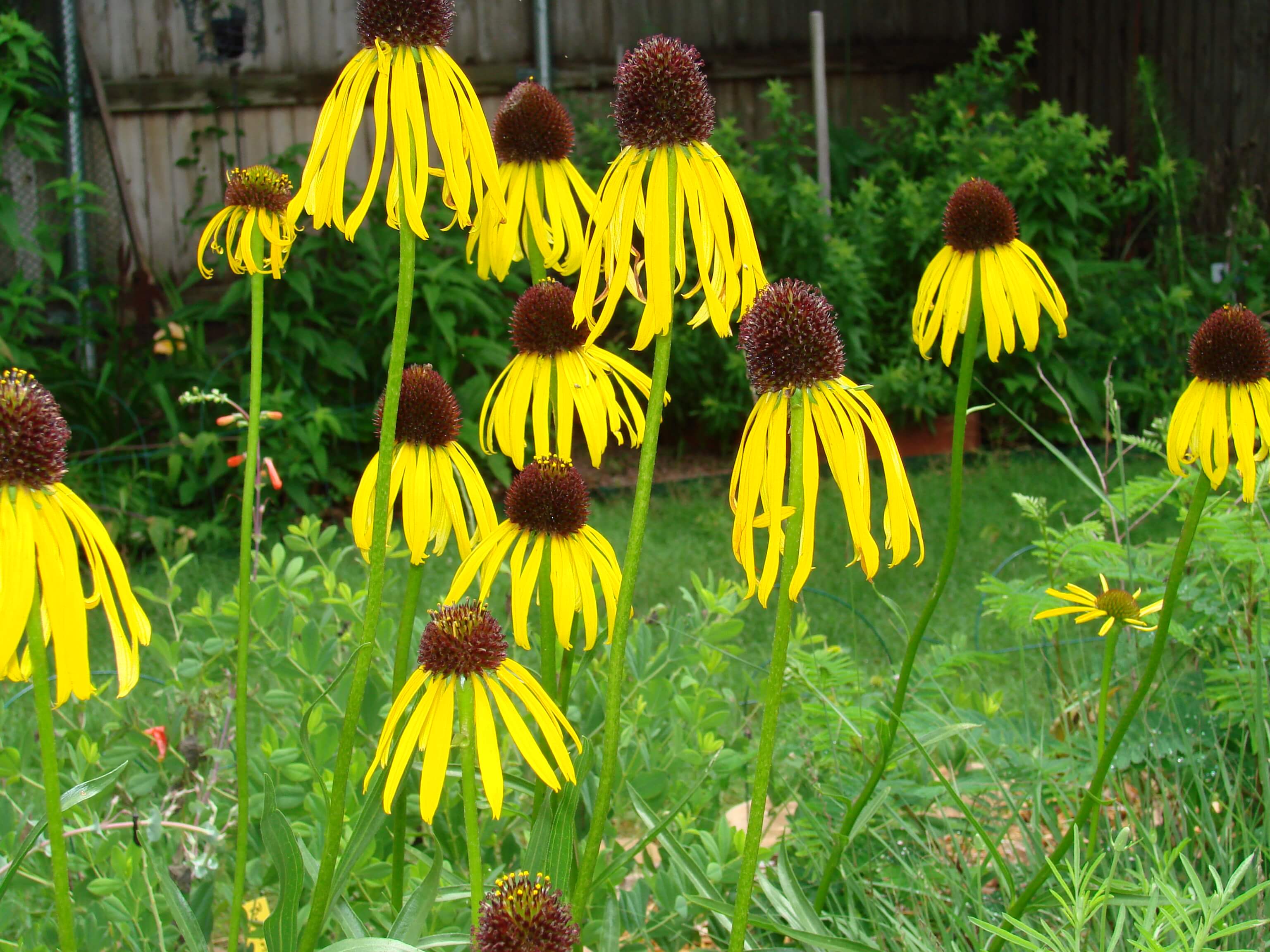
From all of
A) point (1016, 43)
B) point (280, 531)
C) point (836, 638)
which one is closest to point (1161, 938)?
point (836, 638)

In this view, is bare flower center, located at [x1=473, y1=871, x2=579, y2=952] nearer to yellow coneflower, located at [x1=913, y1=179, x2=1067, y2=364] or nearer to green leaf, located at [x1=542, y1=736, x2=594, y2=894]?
green leaf, located at [x1=542, y1=736, x2=594, y2=894]

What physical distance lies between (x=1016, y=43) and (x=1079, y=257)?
1.19 m

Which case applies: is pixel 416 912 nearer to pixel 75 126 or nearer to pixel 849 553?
pixel 849 553

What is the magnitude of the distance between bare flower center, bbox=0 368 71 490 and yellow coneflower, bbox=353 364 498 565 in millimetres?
385

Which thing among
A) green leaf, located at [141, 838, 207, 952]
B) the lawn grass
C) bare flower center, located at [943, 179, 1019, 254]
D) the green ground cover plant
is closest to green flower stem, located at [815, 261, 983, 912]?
the green ground cover plant

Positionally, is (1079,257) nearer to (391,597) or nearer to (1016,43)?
(1016,43)

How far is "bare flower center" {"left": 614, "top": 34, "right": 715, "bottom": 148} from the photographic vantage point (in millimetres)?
1002

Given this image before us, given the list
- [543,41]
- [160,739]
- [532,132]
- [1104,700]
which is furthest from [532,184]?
[543,41]

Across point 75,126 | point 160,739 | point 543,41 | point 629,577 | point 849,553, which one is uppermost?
point 543,41

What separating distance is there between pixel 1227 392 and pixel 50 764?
1.28 meters

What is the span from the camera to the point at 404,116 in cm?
99

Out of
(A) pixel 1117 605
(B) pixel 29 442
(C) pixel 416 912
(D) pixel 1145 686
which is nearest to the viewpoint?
(B) pixel 29 442

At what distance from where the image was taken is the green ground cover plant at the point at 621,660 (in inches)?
39.4

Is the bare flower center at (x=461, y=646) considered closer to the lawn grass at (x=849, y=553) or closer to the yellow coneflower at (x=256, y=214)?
the yellow coneflower at (x=256, y=214)
